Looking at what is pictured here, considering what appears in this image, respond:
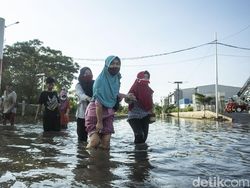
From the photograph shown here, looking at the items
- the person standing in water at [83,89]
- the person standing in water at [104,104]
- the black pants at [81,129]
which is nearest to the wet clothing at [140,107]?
the person standing in water at [83,89]

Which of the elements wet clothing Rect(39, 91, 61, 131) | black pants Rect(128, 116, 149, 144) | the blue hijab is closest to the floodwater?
the blue hijab

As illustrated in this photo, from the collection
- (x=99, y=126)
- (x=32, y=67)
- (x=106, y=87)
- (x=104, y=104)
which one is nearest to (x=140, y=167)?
(x=99, y=126)

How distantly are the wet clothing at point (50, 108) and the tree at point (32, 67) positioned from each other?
28.5 m

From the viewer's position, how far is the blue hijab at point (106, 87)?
18.3ft

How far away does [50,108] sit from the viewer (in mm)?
9805

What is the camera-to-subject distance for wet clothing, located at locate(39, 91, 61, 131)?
977 cm

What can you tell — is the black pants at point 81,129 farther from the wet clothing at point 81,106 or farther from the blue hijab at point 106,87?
the blue hijab at point 106,87

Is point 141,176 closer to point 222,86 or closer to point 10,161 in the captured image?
point 10,161

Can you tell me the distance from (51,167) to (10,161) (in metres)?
0.71

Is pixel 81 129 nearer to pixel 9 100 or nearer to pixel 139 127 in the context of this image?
pixel 139 127

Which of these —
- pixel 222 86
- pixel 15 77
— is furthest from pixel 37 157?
pixel 222 86

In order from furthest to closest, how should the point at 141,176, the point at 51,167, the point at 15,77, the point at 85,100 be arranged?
the point at 15,77
the point at 85,100
the point at 51,167
the point at 141,176

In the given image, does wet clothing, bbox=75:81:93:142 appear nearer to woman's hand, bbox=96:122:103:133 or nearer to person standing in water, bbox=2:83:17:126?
woman's hand, bbox=96:122:103:133

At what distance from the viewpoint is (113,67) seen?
558cm
